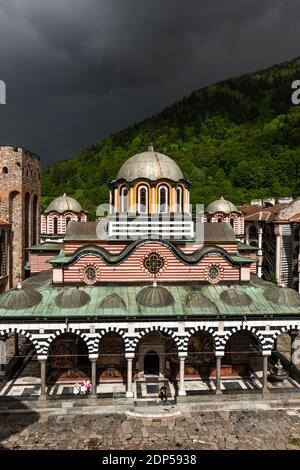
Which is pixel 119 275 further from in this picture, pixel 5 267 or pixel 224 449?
pixel 5 267

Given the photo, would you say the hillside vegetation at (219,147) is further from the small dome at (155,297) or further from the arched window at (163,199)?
the small dome at (155,297)

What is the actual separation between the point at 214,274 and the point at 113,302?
234 inches

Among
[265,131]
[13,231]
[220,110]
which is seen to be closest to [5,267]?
[13,231]

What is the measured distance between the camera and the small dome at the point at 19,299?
1711 cm

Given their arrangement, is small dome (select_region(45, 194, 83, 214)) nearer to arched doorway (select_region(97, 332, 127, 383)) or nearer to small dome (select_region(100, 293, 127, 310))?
arched doorway (select_region(97, 332, 127, 383))

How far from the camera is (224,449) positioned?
13609 mm

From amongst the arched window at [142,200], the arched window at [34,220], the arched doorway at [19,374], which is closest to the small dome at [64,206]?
the arched window at [34,220]

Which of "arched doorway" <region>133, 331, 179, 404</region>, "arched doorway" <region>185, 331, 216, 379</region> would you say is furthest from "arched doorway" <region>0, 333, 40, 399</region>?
"arched doorway" <region>185, 331, 216, 379</region>

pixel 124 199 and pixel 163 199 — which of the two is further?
pixel 124 199

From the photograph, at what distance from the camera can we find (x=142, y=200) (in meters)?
22.8

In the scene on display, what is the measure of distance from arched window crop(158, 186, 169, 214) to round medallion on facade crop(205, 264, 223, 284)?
5097mm

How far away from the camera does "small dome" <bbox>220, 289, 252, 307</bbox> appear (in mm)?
17906

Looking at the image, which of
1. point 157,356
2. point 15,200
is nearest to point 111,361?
point 157,356

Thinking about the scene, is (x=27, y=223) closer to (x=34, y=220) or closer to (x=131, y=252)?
(x=34, y=220)
